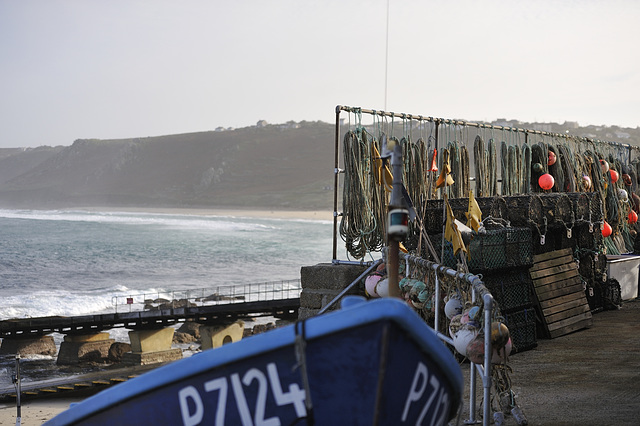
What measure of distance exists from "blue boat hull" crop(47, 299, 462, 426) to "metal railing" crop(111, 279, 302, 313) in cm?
2669

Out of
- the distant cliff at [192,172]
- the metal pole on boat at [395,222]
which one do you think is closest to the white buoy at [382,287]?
the metal pole on boat at [395,222]

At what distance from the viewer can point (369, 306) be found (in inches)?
127

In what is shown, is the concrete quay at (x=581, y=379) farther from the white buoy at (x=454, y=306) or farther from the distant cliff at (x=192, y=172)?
the distant cliff at (x=192, y=172)

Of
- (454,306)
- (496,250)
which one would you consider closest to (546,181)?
(496,250)

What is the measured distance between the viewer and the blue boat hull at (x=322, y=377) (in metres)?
3.28

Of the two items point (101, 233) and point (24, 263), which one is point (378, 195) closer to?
point (24, 263)

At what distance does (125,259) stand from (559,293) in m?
48.9

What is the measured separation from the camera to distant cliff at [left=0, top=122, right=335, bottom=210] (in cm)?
11538

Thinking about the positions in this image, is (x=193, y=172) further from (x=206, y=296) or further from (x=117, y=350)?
(x=117, y=350)

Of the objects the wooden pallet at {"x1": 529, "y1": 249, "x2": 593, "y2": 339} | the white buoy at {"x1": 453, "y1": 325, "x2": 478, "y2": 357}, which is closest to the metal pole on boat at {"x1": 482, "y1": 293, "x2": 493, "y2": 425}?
the white buoy at {"x1": 453, "y1": 325, "x2": 478, "y2": 357}

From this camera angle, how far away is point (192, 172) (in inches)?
5069

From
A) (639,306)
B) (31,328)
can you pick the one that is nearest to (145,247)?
(31,328)

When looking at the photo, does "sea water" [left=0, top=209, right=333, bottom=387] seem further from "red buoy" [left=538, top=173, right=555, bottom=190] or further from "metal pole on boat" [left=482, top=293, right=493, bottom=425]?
"metal pole on boat" [left=482, top=293, right=493, bottom=425]

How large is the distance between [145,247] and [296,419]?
6087 centimetres
